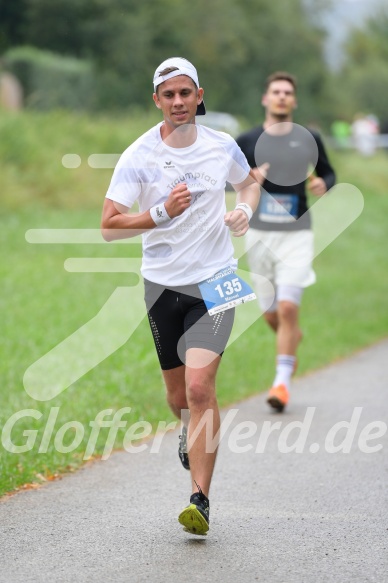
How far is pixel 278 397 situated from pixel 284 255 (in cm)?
116

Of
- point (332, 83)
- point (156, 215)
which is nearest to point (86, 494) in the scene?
point (156, 215)

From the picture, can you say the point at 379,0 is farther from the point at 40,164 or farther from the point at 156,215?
the point at 156,215

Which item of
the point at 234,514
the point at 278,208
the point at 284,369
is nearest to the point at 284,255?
the point at 278,208

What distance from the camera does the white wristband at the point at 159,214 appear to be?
5.67m

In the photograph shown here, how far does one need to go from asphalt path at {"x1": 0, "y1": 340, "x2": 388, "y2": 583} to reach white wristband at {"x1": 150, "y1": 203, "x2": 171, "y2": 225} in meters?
1.46

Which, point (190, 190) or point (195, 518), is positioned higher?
point (190, 190)

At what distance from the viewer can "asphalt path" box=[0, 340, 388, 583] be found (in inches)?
203

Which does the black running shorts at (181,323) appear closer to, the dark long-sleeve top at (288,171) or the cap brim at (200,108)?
the cap brim at (200,108)

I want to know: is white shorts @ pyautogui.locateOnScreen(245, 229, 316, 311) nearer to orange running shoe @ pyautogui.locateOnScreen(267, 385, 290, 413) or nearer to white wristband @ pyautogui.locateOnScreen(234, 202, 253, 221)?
orange running shoe @ pyautogui.locateOnScreen(267, 385, 290, 413)

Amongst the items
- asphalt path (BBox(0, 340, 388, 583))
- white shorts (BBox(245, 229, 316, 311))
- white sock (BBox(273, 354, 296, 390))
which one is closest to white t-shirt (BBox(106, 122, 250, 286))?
asphalt path (BBox(0, 340, 388, 583))

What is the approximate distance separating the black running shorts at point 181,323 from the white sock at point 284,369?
3386mm

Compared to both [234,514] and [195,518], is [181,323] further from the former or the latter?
[195,518]

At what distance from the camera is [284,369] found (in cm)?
970

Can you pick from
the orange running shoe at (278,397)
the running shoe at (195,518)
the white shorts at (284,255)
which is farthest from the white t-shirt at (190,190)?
the white shorts at (284,255)
